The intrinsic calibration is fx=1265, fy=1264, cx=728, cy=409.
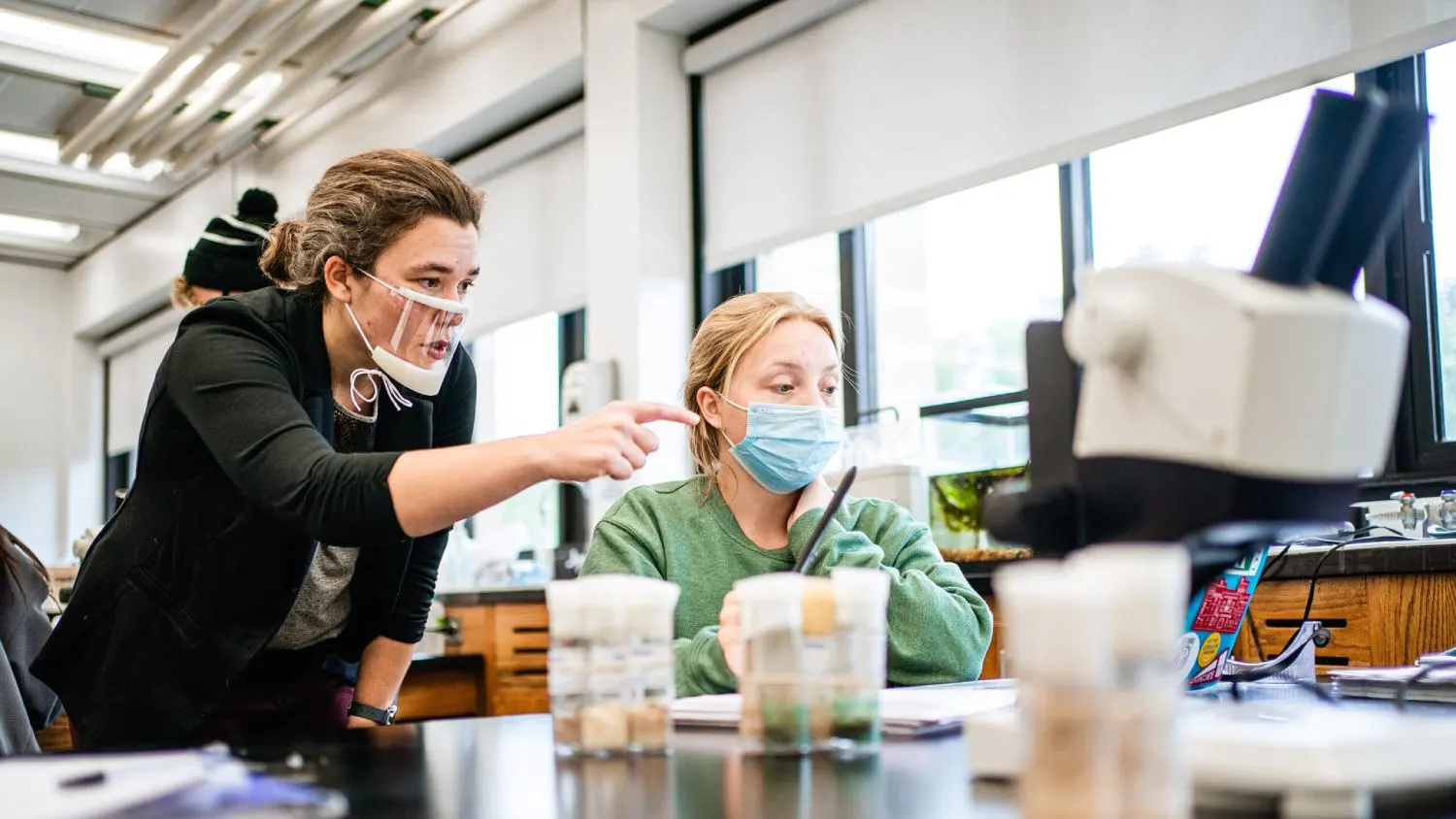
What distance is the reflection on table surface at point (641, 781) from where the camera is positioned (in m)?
0.67

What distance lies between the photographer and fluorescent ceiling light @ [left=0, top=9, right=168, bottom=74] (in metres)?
5.24

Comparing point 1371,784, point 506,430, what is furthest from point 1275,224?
point 506,430

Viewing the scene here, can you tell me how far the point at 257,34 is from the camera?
195 inches

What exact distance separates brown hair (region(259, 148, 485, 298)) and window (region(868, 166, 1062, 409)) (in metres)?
2.20

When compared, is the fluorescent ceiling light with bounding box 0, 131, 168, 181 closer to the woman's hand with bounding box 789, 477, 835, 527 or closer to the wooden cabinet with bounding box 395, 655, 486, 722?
the wooden cabinet with bounding box 395, 655, 486, 722

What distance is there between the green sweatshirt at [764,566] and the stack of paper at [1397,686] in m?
0.41

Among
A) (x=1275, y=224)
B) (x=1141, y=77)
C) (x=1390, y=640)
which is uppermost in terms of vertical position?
(x=1141, y=77)

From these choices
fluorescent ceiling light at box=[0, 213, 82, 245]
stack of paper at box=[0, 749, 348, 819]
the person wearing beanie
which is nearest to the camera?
stack of paper at box=[0, 749, 348, 819]

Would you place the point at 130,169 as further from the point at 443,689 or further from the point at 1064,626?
the point at 1064,626

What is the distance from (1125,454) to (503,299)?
198 inches

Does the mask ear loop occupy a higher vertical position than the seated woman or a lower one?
higher

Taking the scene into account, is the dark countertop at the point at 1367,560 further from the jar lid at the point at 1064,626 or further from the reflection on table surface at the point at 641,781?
the jar lid at the point at 1064,626

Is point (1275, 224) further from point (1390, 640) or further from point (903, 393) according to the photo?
point (903, 393)

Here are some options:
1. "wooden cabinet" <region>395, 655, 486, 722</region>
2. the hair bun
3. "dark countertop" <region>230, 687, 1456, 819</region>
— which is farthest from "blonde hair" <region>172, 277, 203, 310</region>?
"dark countertop" <region>230, 687, 1456, 819</region>
